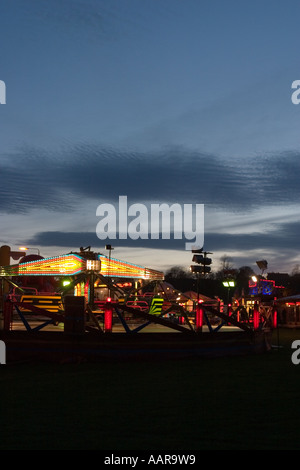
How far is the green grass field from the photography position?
8.27 meters

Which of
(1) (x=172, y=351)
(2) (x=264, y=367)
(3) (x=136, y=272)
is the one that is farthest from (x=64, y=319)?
(3) (x=136, y=272)

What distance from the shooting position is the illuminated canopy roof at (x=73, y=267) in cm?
3038

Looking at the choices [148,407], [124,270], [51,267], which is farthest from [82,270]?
[148,407]

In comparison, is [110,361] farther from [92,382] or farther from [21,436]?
[21,436]

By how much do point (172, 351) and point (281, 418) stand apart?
31.3ft

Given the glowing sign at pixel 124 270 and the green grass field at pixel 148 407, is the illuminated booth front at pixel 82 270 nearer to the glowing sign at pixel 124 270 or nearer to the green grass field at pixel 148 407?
the glowing sign at pixel 124 270

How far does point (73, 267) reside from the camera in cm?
3081

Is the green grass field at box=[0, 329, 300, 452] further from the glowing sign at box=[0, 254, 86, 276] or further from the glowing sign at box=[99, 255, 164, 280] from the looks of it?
the glowing sign at box=[99, 255, 164, 280]

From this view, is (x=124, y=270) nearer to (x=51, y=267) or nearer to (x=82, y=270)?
(x=82, y=270)

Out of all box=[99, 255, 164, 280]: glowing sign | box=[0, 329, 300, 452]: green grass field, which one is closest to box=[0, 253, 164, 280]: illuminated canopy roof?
box=[99, 255, 164, 280]: glowing sign

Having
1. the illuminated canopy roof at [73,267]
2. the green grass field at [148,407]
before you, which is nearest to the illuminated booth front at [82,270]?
the illuminated canopy roof at [73,267]

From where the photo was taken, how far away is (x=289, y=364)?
18.9 metres

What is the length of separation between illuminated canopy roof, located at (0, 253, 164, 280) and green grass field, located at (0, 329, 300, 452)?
1282 centimetres

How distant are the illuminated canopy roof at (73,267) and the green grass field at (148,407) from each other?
1282cm
